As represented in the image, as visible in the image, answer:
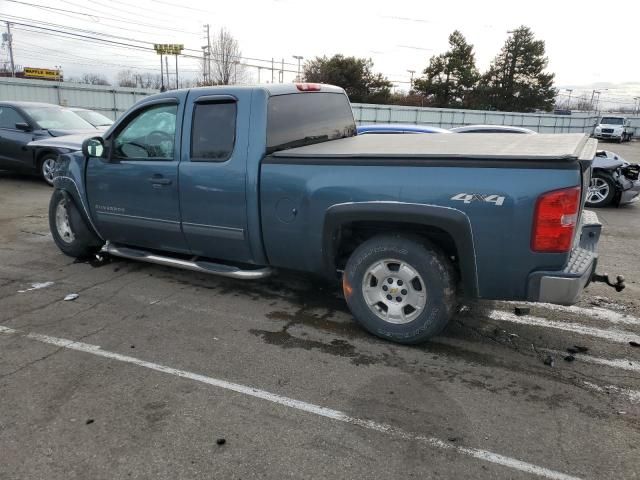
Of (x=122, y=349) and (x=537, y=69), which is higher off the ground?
(x=537, y=69)

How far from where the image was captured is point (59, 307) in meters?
4.54

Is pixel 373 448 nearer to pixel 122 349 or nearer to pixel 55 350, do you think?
pixel 122 349

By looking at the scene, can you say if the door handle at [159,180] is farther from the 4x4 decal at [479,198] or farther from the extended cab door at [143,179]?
the 4x4 decal at [479,198]

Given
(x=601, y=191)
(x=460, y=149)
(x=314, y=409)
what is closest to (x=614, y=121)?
(x=601, y=191)

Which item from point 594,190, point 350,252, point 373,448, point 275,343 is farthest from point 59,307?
point 594,190

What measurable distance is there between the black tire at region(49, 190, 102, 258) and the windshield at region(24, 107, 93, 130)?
6183 millimetres

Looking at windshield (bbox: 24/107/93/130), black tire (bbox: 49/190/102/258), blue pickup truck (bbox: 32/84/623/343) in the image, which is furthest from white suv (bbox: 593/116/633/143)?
black tire (bbox: 49/190/102/258)

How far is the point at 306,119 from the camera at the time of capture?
188 inches

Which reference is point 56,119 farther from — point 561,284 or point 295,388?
point 561,284

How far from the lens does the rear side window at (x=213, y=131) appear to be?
4.34 metres

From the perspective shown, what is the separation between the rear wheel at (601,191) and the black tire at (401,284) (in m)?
7.55

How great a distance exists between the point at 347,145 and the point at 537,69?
63253mm

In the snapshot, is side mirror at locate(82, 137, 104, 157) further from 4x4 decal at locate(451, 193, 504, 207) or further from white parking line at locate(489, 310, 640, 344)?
white parking line at locate(489, 310, 640, 344)

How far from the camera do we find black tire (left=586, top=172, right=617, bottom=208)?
32.2 feet
